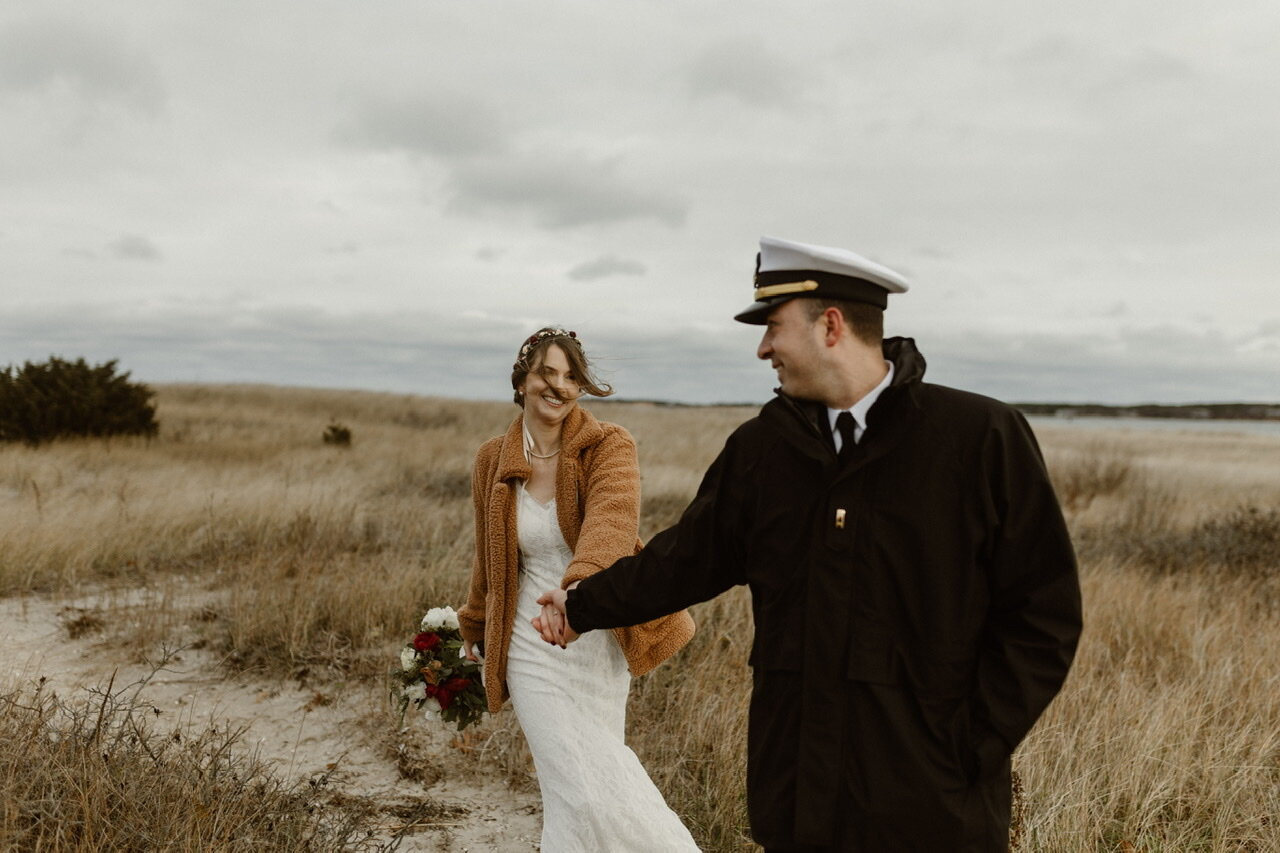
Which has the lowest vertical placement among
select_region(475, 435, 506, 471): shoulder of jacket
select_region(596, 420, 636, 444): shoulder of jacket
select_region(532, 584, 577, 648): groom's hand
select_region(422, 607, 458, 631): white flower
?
select_region(422, 607, 458, 631): white flower

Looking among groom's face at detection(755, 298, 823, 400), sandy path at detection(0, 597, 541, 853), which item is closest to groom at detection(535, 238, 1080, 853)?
groom's face at detection(755, 298, 823, 400)

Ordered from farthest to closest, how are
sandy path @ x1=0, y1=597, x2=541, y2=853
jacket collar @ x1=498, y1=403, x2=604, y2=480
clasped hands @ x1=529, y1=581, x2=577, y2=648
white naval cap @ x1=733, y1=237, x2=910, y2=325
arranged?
sandy path @ x1=0, y1=597, x2=541, y2=853 < jacket collar @ x1=498, y1=403, x2=604, y2=480 < clasped hands @ x1=529, y1=581, x2=577, y2=648 < white naval cap @ x1=733, y1=237, x2=910, y2=325

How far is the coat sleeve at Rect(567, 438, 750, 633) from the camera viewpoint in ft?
7.63

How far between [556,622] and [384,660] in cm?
333

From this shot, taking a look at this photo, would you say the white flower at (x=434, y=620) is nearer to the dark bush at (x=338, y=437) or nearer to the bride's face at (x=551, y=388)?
the bride's face at (x=551, y=388)

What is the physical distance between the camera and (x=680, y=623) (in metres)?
3.33

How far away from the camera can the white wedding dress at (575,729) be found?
2.93 metres

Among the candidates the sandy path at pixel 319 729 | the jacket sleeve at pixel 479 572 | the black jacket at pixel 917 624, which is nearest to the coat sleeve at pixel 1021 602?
the black jacket at pixel 917 624

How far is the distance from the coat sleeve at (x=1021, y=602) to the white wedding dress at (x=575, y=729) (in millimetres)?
1431

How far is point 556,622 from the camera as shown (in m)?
2.83

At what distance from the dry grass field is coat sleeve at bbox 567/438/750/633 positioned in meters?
1.56

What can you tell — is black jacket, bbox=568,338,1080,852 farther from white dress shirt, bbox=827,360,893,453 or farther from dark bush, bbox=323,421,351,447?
dark bush, bbox=323,421,351,447

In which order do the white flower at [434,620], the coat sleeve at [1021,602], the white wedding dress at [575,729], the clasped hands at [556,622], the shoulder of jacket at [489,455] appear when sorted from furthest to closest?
the white flower at [434,620], the shoulder of jacket at [489,455], the white wedding dress at [575,729], the clasped hands at [556,622], the coat sleeve at [1021,602]

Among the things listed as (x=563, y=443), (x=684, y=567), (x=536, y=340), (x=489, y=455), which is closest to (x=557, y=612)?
(x=684, y=567)
